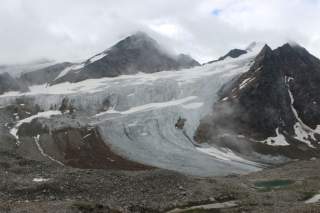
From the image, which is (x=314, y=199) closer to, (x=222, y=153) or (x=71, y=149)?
(x=222, y=153)

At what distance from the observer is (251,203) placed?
8325cm

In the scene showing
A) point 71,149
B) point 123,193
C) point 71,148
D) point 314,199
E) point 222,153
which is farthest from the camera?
point 222,153

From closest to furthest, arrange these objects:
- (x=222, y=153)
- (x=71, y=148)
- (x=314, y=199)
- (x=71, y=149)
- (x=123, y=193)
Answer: (x=123, y=193)
(x=314, y=199)
(x=71, y=149)
(x=71, y=148)
(x=222, y=153)

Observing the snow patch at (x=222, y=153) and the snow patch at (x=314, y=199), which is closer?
the snow patch at (x=314, y=199)

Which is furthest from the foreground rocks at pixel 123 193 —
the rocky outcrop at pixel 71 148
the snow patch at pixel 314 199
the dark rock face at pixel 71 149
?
the rocky outcrop at pixel 71 148

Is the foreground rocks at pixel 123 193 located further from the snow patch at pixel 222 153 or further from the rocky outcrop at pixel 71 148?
the snow patch at pixel 222 153

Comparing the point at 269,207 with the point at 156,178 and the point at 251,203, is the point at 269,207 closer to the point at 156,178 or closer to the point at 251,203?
the point at 251,203

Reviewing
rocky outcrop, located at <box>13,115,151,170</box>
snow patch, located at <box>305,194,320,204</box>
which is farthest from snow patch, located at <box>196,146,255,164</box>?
snow patch, located at <box>305,194,320,204</box>

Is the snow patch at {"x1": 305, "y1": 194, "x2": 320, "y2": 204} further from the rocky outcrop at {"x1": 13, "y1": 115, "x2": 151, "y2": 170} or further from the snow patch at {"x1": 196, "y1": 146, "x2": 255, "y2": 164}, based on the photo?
the snow patch at {"x1": 196, "y1": 146, "x2": 255, "y2": 164}

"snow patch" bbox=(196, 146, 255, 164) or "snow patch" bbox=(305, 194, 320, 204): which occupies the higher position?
"snow patch" bbox=(196, 146, 255, 164)

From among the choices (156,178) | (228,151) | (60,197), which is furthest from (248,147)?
(60,197)

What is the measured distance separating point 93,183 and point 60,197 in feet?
28.6

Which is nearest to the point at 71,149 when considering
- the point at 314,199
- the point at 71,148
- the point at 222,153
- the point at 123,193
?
the point at 71,148

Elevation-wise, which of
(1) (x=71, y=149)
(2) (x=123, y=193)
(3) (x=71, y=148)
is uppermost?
(3) (x=71, y=148)
